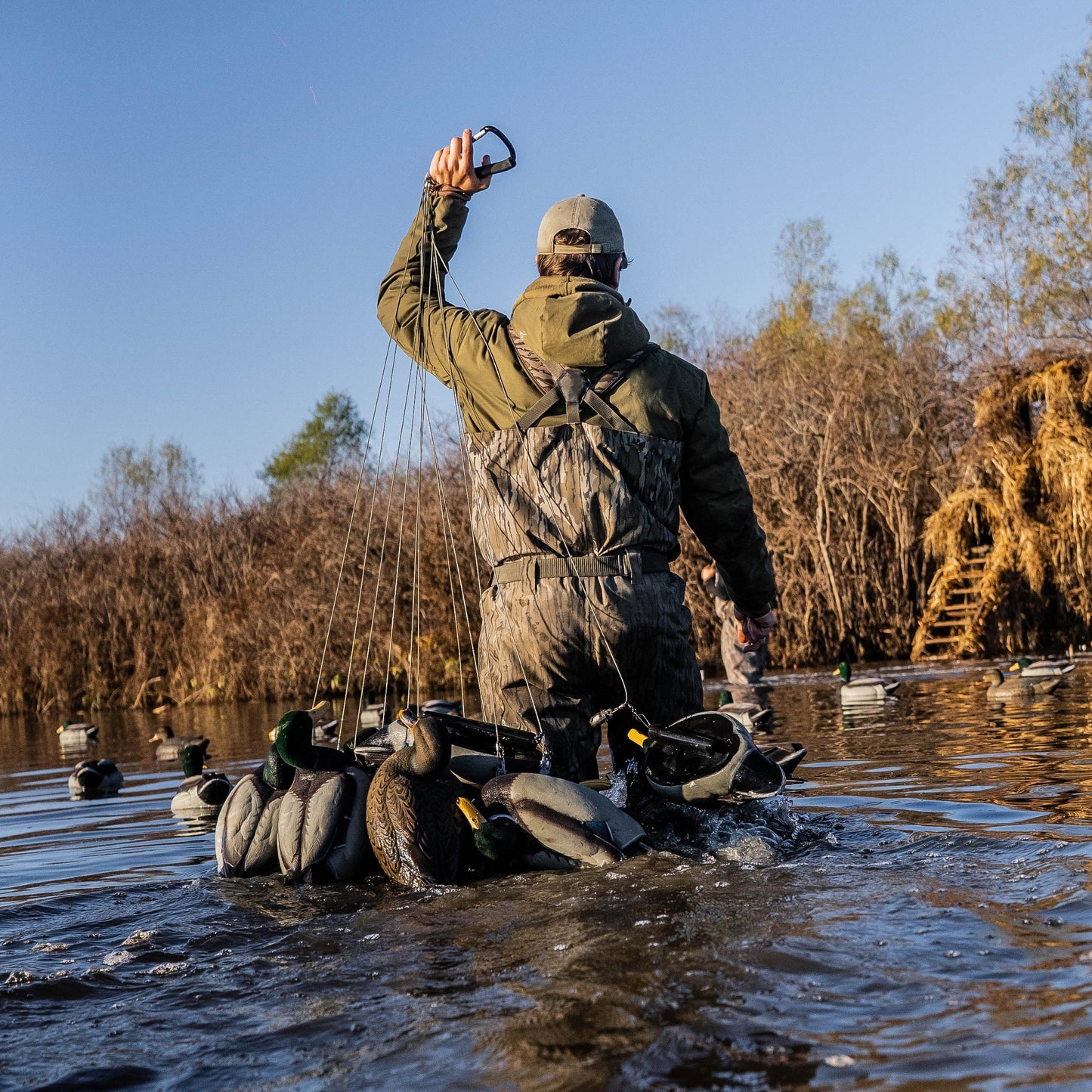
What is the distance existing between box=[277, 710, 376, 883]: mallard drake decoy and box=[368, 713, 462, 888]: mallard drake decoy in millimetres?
193

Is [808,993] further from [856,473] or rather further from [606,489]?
[856,473]

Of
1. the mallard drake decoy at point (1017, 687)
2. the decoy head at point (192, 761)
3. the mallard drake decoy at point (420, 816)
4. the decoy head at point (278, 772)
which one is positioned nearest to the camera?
the mallard drake decoy at point (420, 816)

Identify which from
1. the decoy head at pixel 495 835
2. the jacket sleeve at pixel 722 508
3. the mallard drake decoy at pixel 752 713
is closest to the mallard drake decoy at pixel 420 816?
the decoy head at pixel 495 835

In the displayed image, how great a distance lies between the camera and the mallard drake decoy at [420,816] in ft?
13.6

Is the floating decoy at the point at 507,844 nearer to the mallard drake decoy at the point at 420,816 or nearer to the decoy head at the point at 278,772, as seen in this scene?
the mallard drake decoy at the point at 420,816

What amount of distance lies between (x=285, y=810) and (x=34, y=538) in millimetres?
33920

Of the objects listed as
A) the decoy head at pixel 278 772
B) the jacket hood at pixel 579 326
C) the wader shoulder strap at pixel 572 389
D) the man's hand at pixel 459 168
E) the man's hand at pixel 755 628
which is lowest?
the decoy head at pixel 278 772

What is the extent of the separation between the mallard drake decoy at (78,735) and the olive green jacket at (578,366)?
13.8 m

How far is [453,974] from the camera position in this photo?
10.1 ft

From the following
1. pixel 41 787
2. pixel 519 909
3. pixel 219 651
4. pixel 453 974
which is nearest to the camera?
pixel 453 974

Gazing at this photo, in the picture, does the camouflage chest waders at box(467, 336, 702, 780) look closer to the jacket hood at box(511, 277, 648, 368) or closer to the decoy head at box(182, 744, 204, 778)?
the jacket hood at box(511, 277, 648, 368)

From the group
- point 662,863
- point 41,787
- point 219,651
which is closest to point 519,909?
point 662,863

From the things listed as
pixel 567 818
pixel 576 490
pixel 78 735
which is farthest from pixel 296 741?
pixel 78 735

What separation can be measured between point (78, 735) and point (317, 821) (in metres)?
14.2
